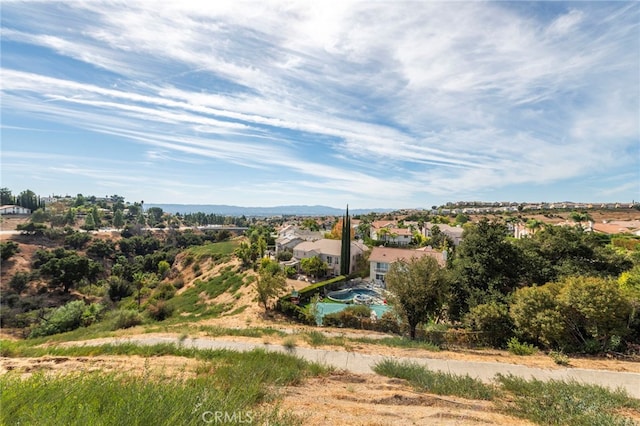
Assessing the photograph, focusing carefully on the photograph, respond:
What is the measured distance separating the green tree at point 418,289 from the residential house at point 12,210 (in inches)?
5480

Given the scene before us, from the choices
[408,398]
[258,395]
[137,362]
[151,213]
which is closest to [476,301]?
[408,398]

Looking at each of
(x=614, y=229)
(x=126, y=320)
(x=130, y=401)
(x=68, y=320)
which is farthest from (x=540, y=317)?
(x=614, y=229)

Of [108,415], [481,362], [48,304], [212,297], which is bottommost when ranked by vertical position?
[48,304]

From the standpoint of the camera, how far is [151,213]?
15825cm

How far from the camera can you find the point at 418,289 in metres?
15.4

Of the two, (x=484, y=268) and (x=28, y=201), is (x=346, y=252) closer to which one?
(x=484, y=268)

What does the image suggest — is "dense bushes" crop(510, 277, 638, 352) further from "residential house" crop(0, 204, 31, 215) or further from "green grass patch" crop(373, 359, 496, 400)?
"residential house" crop(0, 204, 31, 215)

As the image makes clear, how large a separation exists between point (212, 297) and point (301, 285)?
9.48 m

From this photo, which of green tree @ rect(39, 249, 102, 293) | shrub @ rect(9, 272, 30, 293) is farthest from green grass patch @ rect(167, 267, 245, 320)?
shrub @ rect(9, 272, 30, 293)

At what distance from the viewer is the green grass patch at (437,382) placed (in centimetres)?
733

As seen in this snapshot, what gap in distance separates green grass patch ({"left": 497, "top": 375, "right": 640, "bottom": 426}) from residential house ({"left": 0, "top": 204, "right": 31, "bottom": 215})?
476 feet

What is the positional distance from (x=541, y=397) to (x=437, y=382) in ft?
7.65

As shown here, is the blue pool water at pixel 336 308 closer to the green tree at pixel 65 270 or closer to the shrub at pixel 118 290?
the shrub at pixel 118 290

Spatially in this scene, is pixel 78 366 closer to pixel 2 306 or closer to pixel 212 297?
pixel 212 297
